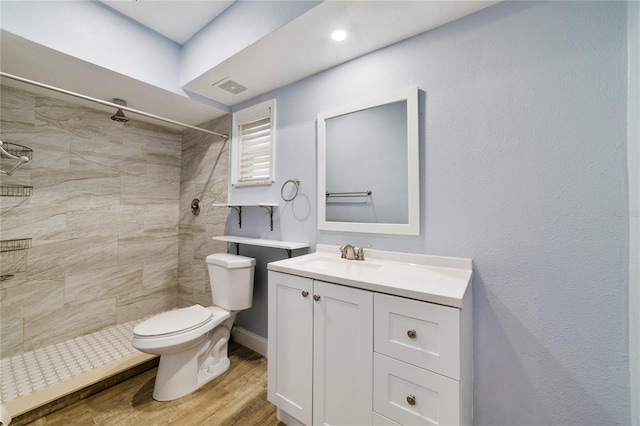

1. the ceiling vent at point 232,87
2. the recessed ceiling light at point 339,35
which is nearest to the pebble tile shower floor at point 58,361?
the ceiling vent at point 232,87

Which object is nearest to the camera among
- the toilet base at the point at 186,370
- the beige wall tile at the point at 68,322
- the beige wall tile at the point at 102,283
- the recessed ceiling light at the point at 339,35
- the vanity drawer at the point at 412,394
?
the vanity drawer at the point at 412,394

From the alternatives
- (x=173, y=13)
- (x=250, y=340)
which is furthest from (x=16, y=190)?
(x=250, y=340)

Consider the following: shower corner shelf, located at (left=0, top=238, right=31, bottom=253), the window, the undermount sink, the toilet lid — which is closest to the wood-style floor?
the toilet lid

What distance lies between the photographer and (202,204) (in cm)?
272

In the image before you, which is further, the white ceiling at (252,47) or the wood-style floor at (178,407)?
the wood-style floor at (178,407)

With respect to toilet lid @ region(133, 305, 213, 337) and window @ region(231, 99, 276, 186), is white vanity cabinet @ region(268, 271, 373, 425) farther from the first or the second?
window @ region(231, 99, 276, 186)

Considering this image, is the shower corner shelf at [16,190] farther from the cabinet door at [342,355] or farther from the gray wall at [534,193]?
the gray wall at [534,193]

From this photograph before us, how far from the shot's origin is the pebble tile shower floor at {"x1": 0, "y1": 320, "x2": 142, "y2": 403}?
5.39 feet

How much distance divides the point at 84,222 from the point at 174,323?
1.58 m

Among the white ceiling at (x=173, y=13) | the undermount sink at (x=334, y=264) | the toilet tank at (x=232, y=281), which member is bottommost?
the toilet tank at (x=232, y=281)

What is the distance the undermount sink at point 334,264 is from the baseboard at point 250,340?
1.03m

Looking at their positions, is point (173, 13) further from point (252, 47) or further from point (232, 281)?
point (232, 281)

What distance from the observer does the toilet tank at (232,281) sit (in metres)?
1.97

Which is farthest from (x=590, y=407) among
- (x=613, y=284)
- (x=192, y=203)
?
(x=192, y=203)
